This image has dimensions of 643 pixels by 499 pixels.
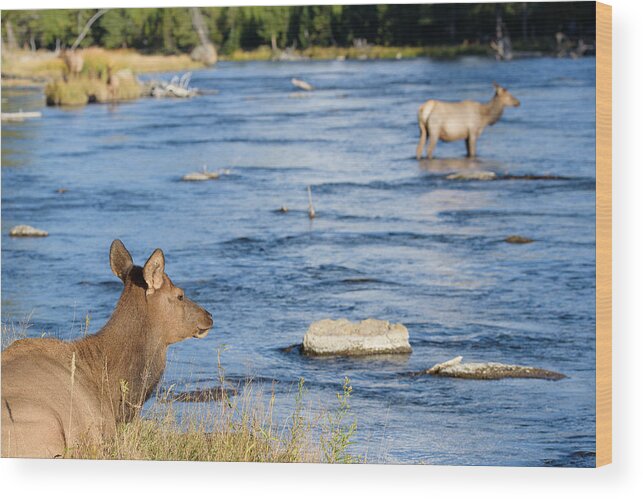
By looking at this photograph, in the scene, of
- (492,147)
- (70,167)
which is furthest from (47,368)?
(492,147)

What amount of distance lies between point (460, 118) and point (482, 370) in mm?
1930

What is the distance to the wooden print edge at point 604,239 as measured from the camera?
28.3 feet

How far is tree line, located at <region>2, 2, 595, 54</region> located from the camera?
9406 millimetres

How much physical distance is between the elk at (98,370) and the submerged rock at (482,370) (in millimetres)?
2120

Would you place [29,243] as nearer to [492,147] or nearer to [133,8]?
[133,8]

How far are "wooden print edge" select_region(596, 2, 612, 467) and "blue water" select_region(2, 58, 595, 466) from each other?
0.17m

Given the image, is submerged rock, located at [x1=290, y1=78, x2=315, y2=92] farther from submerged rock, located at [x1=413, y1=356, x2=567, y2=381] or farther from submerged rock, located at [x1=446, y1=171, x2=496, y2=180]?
submerged rock, located at [x1=413, y1=356, x2=567, y2=381]

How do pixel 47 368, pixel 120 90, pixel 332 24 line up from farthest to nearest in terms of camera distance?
pixel 120 90 → pixel 332 24 → pixel 47 368

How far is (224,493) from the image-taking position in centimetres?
849

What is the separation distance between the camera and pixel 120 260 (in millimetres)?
7832

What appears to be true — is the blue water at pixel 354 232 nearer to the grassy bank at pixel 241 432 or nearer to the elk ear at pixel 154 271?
the grassy bank at pixel 241 432

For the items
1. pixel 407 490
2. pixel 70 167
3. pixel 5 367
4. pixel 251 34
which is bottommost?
pixel 407 490

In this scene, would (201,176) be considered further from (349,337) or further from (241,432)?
(241,432)

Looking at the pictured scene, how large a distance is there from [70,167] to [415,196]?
2594mm
